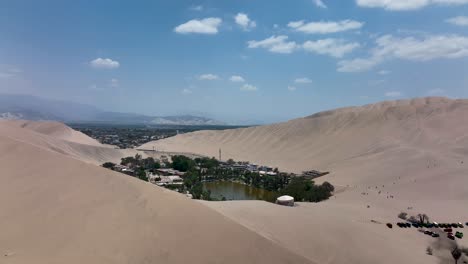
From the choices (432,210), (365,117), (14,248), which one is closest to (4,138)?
(14,248)

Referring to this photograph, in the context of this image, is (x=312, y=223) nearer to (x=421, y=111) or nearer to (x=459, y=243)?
(x=459, y=243)

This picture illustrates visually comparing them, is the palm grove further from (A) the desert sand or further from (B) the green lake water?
(A) the desert sand

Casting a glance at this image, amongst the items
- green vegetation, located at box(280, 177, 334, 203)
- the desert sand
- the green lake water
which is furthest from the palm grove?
the desert sand

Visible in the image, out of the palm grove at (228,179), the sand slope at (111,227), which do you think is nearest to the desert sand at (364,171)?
the palm grove at (228,179)

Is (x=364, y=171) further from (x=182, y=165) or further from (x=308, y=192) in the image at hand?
(x=182, y=165)

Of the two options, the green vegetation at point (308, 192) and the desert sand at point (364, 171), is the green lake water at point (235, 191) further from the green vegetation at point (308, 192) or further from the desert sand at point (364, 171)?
the desert sand at point (364, 171)

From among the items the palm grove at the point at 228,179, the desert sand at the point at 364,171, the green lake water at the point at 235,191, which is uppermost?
the desert sand at the point at 364,171
